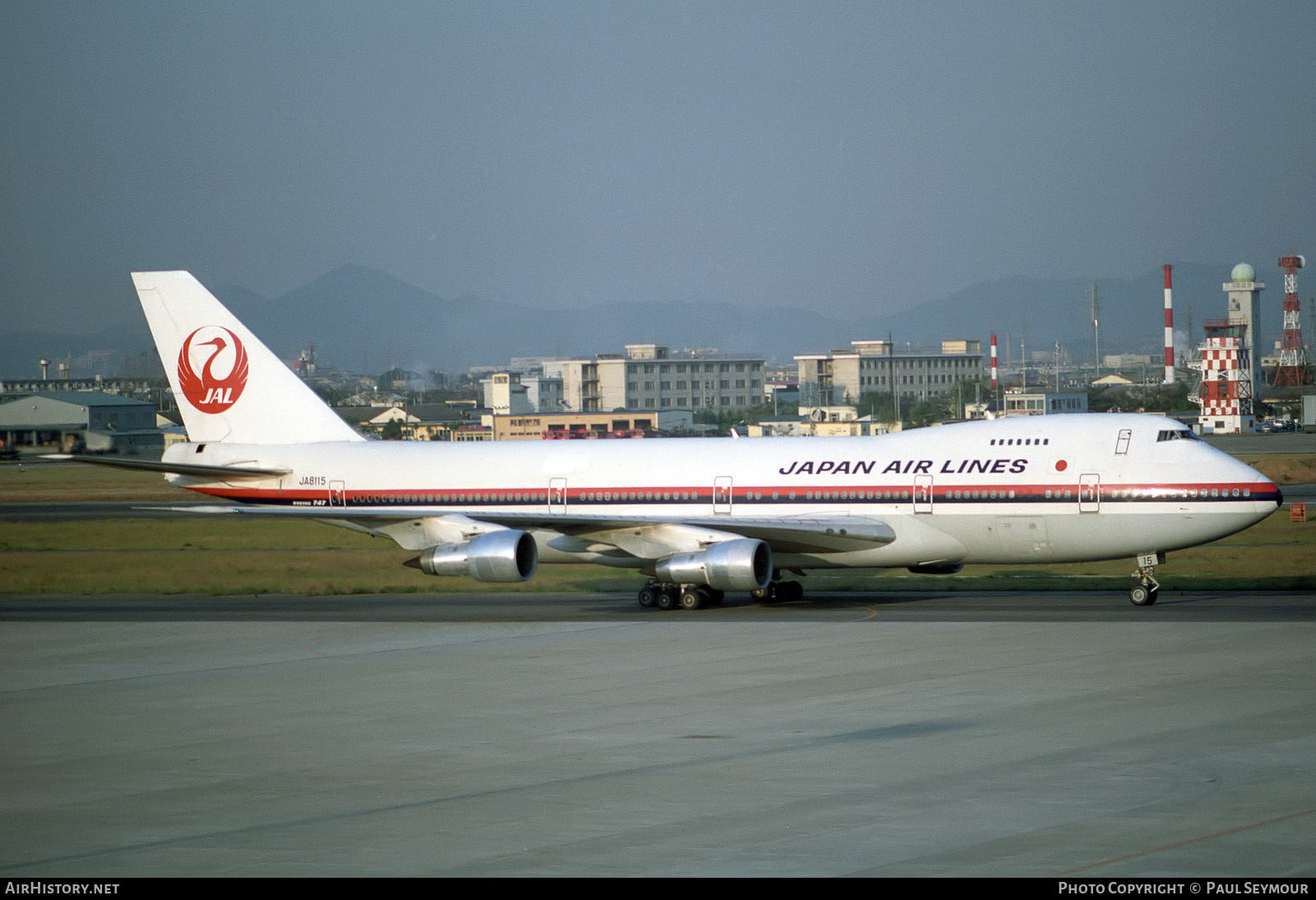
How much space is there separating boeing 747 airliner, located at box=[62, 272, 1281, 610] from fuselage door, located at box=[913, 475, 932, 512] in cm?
4

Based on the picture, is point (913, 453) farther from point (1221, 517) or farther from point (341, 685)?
point (341, 685)

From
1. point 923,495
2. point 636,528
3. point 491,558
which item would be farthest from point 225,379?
point 923,495

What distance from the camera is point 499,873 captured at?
13.2 m

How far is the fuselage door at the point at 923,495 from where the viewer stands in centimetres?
3466

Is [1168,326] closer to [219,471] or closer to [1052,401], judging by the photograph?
[1052,401]

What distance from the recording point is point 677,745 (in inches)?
759

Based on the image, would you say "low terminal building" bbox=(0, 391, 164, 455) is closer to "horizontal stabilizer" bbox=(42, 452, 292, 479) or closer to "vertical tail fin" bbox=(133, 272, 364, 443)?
"vertical tail fin" bbox=(133, 272, 364, 443)

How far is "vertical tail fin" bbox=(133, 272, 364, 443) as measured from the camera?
41125 millimetres

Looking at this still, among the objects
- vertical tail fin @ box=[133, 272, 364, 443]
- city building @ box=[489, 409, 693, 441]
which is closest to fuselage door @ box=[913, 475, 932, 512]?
vertical tail fin @ box=[133, 272, 364, 443]

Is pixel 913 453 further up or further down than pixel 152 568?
further up

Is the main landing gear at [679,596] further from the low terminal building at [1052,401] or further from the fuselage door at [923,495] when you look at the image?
the low terminal building at [1052,401]

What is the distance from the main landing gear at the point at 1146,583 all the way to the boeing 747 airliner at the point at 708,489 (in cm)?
4

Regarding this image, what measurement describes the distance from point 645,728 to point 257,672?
9.27m

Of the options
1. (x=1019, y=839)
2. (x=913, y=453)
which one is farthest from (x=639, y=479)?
(x=1019, y=839)
